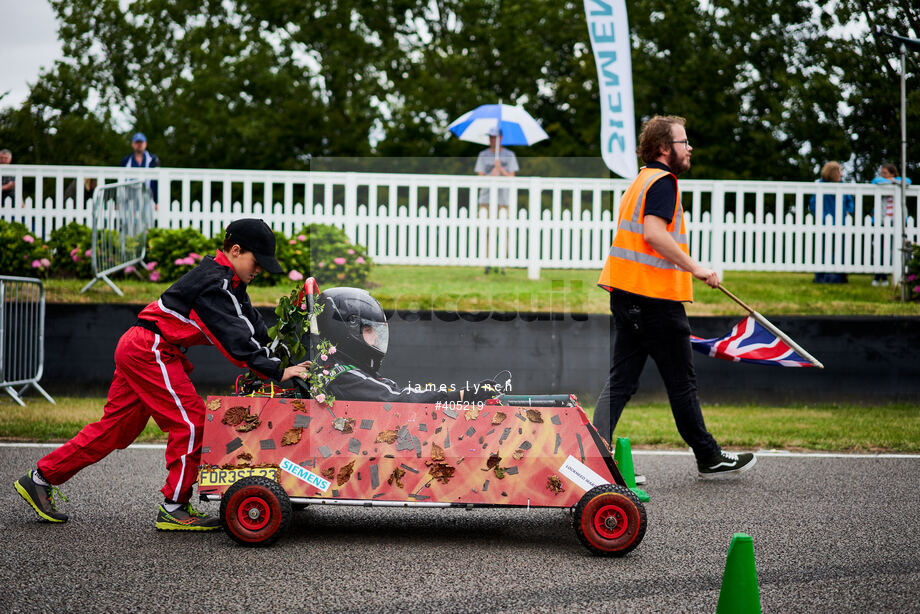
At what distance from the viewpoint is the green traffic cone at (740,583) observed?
11.7ft

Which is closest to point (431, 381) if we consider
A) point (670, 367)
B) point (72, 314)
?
point (670, 367)

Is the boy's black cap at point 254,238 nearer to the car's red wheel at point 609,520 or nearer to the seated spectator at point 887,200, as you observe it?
the car's red wheel at point 609,520

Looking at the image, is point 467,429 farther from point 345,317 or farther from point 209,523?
point 209,523

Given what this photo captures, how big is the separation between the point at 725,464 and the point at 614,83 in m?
6.36

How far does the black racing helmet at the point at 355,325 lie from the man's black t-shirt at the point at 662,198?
6.10 feet

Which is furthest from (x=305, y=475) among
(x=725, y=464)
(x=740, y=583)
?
(x=725, y=464)

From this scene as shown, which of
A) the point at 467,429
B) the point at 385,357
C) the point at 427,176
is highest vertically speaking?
the point at 427,176

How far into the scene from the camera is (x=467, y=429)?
476cm

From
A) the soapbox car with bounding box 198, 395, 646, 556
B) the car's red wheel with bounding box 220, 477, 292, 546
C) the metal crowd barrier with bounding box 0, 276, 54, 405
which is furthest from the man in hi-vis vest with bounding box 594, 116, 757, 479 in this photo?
the metal crowd barrier with bounding box 0, 276, 54, 405

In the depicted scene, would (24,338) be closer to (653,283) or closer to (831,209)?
(653,283)

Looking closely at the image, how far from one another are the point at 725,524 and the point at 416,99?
96.0 ft

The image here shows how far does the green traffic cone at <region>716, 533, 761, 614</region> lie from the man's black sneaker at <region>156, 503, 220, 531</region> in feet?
8.66

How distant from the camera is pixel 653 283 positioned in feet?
19.3

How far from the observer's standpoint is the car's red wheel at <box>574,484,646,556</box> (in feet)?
15.0
